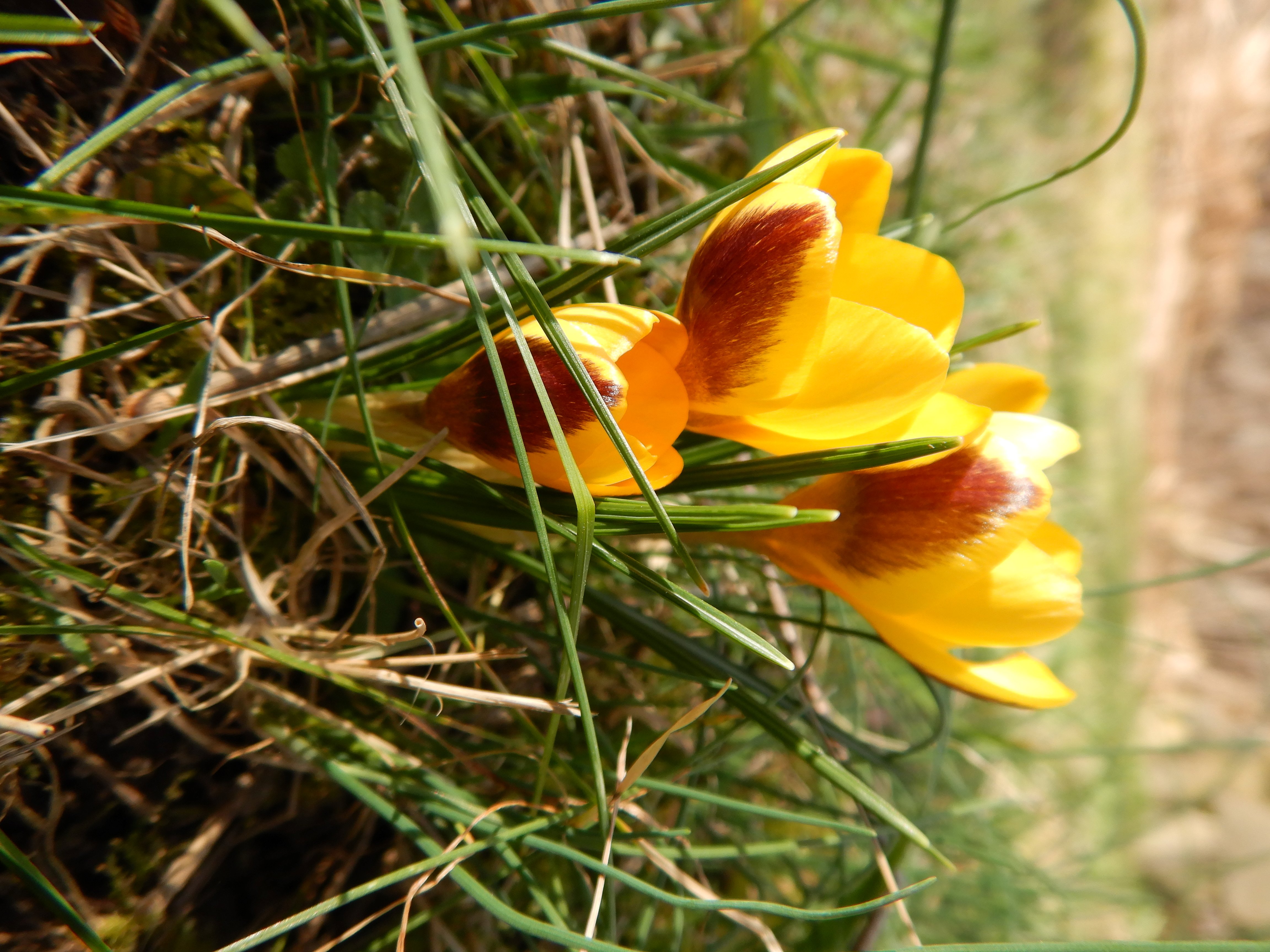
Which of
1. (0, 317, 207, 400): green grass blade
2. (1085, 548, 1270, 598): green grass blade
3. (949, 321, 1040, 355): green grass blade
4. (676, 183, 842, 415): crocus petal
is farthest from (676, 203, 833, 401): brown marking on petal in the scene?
(1085, 548, 1270, 598): green grass blade

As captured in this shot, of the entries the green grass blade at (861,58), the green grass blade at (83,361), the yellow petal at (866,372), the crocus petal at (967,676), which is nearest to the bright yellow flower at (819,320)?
the yellow petal at (866,372)

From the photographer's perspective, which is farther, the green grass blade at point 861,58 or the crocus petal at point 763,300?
the green grass blade at point 861,58

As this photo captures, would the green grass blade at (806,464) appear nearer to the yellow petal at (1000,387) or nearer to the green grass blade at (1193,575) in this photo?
the yellow petal at (1000,387)

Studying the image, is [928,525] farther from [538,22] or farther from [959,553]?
[538,22]

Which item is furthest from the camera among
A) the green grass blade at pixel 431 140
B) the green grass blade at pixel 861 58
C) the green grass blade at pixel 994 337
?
the green grass blade at pixel 861 58

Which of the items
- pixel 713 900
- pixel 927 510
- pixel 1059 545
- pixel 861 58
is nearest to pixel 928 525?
pixel 927 510

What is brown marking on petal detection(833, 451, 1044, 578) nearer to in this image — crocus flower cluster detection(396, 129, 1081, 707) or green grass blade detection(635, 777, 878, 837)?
crocus flower cluster detection(396, 129, 1081, 707)
